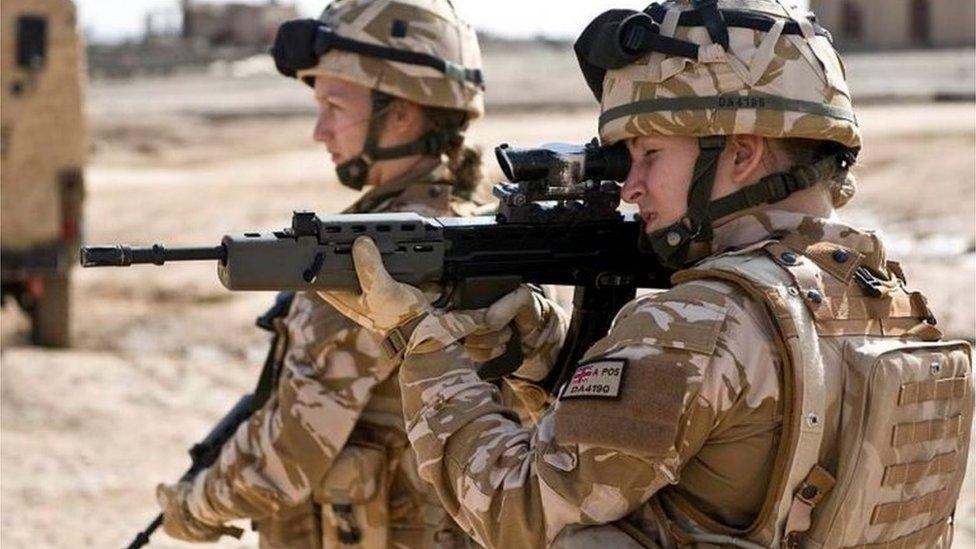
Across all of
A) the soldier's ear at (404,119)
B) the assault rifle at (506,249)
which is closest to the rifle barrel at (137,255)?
the assault rifle at (506,249)

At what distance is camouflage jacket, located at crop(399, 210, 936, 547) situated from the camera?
9.42 ft

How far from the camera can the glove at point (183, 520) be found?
4.48 meters

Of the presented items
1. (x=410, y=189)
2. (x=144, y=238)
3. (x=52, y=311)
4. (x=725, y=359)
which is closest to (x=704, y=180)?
(x=725, y=359)

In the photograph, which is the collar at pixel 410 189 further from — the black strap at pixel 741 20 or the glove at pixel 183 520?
the black strap at pixel 741 20

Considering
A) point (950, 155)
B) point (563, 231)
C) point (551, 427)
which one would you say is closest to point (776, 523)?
point (551, 427)

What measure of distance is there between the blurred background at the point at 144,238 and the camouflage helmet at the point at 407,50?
0.79ft

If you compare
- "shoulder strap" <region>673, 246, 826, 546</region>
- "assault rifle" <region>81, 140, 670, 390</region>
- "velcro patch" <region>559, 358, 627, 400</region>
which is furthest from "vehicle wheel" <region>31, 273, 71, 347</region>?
"shoulder strap" <region>673, 246, 826, 546</region>

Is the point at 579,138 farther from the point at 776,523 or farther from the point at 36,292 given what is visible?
the point at 776,523

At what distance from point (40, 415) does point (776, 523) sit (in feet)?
24.8

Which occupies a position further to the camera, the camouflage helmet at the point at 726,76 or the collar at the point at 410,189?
the collar at the point at 410,189

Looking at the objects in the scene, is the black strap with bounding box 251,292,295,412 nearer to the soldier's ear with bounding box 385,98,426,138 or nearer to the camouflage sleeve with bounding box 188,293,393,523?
the camouflage sleeve with bounding box 188,293,393,523

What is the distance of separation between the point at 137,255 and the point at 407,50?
1490 mm

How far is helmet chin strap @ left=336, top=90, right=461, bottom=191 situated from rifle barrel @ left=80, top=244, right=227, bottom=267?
49.5 inches

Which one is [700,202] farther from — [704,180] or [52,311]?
[52,311]
